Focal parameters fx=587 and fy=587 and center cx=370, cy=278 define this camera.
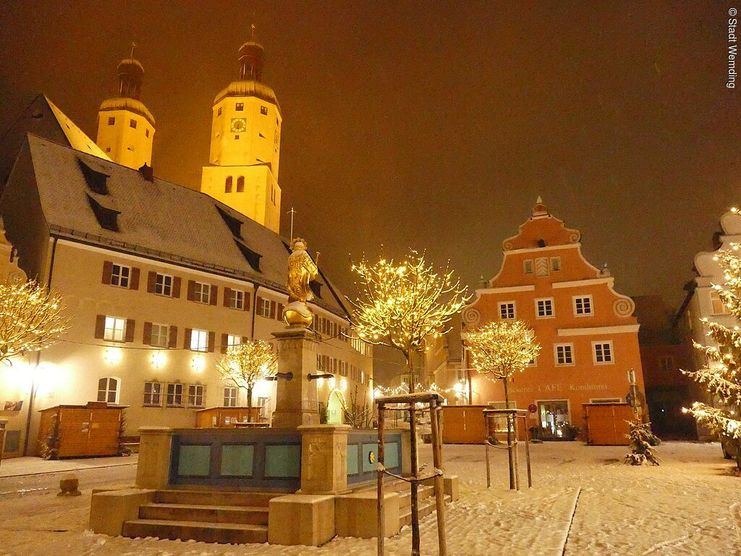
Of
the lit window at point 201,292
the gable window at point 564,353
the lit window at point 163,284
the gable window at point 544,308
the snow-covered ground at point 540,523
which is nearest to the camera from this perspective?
the snow-covered ground at point 540,523

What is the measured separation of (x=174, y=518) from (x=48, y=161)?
27298mm

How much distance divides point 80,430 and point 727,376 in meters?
23.0

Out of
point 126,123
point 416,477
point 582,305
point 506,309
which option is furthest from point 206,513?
point 126,123

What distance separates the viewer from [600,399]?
35.6m

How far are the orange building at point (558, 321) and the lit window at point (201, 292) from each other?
16.9 meters

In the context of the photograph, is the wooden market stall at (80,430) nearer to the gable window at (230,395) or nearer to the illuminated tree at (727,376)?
the gable window at (230,395)

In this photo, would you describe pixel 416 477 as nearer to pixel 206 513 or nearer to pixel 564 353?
pixel 206 513

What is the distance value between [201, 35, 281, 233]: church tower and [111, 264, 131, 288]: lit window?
2664 centimetres

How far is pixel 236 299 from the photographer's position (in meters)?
34.5

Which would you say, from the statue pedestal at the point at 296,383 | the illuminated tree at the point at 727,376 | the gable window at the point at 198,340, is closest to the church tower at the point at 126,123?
the gable window at the point at 198,340

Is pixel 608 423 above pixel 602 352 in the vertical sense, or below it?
below

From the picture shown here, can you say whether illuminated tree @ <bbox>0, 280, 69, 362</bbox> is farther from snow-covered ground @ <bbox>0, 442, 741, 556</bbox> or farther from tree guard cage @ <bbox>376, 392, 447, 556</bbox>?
tree guard cage @ <bbox>376, 392, 447, 556</bbox>

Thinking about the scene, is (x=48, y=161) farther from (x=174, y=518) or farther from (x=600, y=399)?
(x=600, y=399)

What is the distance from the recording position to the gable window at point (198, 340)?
31.5 meters
